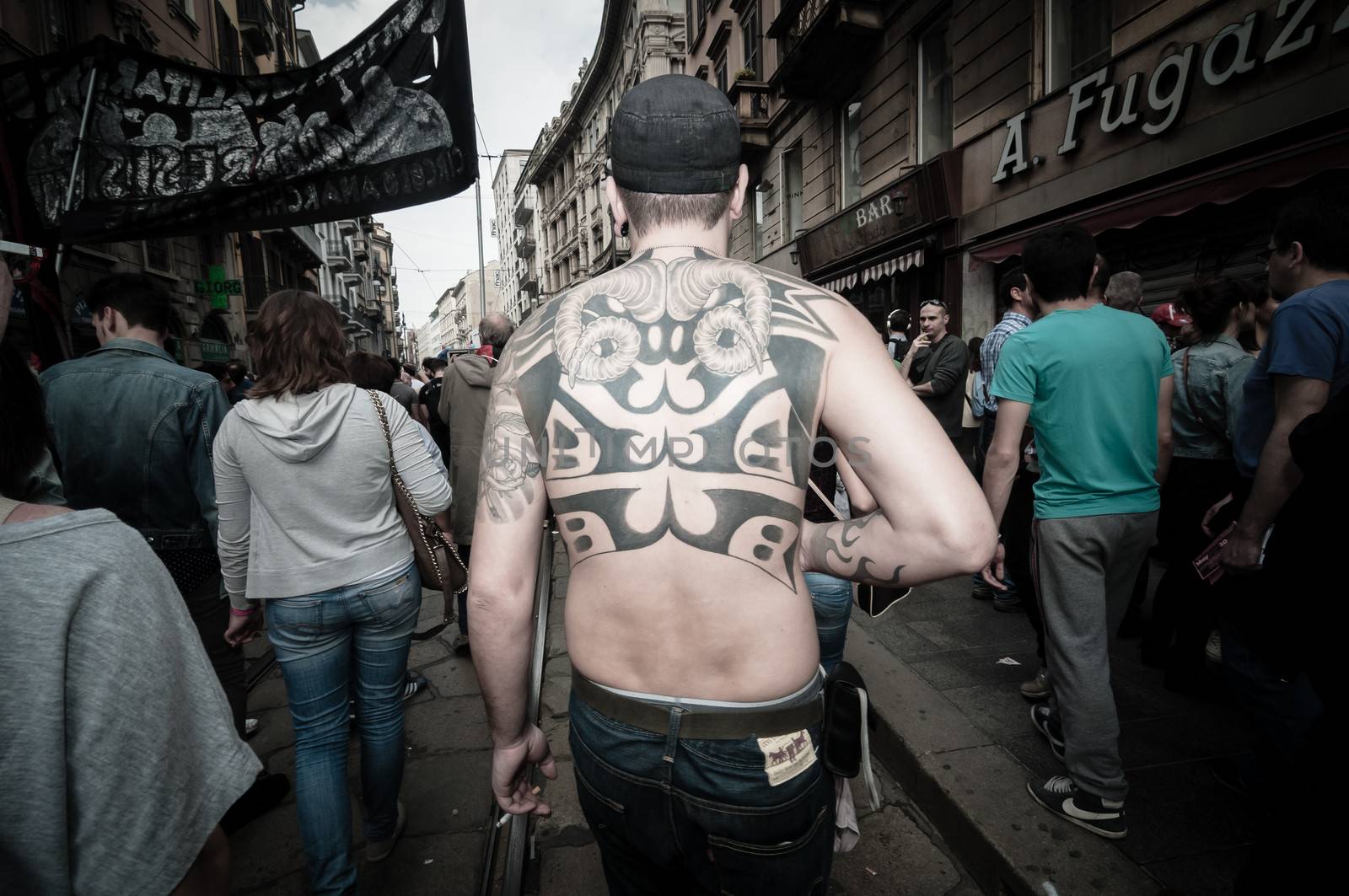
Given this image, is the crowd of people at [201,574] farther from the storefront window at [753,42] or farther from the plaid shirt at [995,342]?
the storefront window at [753,42]

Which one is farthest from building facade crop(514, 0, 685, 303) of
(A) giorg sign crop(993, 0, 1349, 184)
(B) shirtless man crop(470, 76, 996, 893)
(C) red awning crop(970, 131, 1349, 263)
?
(B) shirtless man crop(470, 76, 996, 893)

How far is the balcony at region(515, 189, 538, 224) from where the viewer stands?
2170 inches

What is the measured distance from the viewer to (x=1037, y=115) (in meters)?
7.64

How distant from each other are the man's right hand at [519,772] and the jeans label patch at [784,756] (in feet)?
1.55

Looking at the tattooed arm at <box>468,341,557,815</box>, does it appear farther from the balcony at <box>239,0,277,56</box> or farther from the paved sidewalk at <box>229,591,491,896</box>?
the balcony at <box>239,0,277,56</box>

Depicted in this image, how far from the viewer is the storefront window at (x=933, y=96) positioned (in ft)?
32.0

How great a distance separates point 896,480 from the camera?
45.3 inches

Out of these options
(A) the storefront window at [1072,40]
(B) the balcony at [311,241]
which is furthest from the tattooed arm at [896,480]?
(B) the balcony at [311,241]

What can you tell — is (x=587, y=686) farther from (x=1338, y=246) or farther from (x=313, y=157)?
(x=313, y=157)

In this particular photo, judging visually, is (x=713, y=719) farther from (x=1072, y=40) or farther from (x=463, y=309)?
(x=463, y=309)

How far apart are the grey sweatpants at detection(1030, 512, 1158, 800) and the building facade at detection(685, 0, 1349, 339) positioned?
14.9 feet

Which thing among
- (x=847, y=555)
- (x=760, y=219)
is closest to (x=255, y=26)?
(x=760, y=219)

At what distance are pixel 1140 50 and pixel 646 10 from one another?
23940mm

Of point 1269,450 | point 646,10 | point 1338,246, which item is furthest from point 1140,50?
point 646,10
